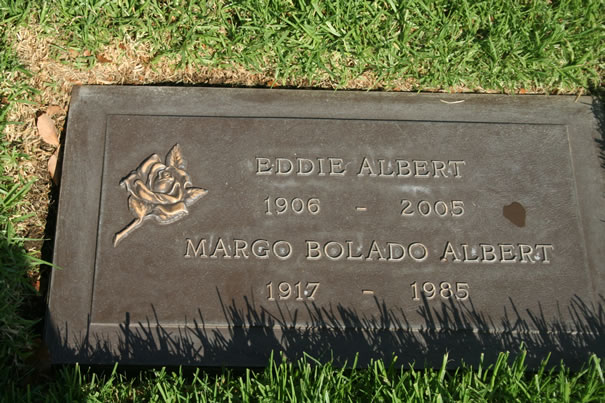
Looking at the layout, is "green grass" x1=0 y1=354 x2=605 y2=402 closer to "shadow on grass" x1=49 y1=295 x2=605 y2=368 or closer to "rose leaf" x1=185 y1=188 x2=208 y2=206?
"shadow on grass" x1=49 y1=295 x2=605 y2=368

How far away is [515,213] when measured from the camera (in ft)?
7.98

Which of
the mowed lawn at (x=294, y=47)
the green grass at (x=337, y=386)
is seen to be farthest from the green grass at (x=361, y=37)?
the green grass at (x=337, y=386)

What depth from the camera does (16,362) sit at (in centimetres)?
224

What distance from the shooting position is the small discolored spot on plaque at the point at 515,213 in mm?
2420

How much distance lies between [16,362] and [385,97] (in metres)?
2.14

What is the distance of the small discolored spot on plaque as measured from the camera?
242cm

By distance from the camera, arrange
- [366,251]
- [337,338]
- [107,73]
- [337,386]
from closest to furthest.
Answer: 1. [337,386]
2. [337,338]
3. [366,251]
4. [107,73]

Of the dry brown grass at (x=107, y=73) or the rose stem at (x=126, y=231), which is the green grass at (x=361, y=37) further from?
the rose stem at (x=126, y=231)

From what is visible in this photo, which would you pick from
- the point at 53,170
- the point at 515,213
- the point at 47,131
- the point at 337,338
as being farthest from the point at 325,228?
the point at 47,131

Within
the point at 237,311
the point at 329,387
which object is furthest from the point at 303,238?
the point at 329,387

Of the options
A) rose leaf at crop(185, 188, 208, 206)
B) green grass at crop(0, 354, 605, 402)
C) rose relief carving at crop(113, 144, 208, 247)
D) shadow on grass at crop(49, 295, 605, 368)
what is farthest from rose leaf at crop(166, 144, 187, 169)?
green grass at crop(0, 354, 605, 402)

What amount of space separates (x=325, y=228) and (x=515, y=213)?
0.91m

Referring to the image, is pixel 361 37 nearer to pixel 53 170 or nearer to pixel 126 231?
pixel 126 231

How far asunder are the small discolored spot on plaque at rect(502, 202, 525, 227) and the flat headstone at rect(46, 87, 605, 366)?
0.01m
